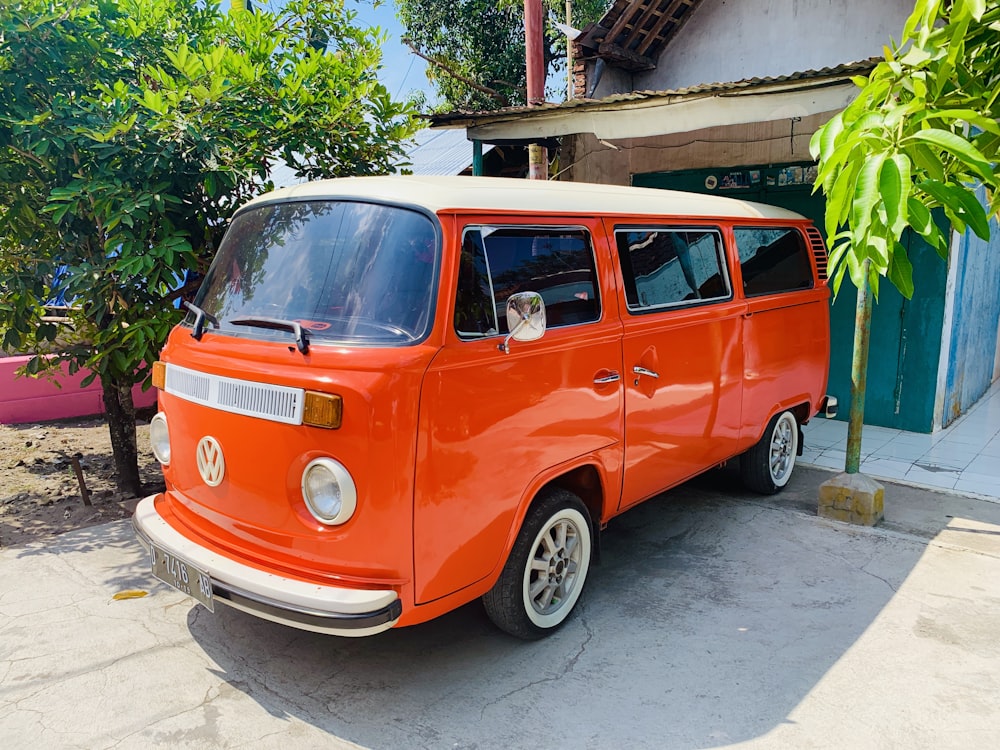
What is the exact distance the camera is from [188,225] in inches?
211

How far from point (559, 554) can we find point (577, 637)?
41cm

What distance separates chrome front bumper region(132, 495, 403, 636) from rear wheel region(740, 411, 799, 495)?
3.54 m

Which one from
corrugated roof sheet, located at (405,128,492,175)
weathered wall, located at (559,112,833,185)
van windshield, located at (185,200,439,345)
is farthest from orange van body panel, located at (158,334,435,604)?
corrugated roof sheet, located at (405,128,492,175)

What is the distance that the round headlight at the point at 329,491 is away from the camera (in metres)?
2.91

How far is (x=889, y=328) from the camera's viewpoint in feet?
24.7

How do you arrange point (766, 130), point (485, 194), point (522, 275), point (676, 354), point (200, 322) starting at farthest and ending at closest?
point (766, 130), point (676, 354), point (200, 322), point (522, 275), point (485, 194)

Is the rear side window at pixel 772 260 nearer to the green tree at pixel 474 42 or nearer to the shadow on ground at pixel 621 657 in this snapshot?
the shadow on ground at pixel 621 657

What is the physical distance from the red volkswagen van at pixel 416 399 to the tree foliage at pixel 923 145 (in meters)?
1.61

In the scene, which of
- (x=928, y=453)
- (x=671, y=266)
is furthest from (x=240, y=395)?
(x=928, y=453)

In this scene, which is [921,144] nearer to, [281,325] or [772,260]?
[281,325]

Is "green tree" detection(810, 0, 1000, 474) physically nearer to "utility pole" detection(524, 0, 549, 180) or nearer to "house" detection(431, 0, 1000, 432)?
"house" detection(431, 0, 1000, 432)

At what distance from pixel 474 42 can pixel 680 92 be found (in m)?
11.8

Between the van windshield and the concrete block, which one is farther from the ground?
the van windshield

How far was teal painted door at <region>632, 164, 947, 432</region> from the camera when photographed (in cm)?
730
